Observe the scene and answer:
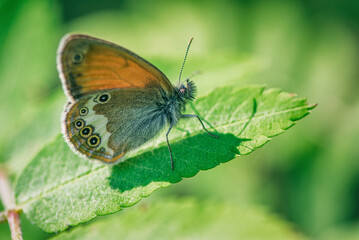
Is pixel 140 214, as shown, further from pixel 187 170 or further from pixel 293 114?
pixel 293 114

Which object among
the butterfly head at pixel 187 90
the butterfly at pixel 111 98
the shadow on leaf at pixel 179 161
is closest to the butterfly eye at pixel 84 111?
the butterfly at pixel 111 98

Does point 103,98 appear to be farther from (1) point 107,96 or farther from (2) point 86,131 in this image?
(2) point 86,131

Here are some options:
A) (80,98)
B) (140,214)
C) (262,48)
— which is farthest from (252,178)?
(80,98)

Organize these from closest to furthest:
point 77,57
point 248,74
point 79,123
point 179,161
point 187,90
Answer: point 179,161 < point 77,57 < point 79,123 < point 187,90 < point 248,74

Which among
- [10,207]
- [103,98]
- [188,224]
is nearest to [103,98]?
[103,98]

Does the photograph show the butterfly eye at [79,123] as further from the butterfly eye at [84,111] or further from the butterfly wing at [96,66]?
the butterfly wing at [96,66]
